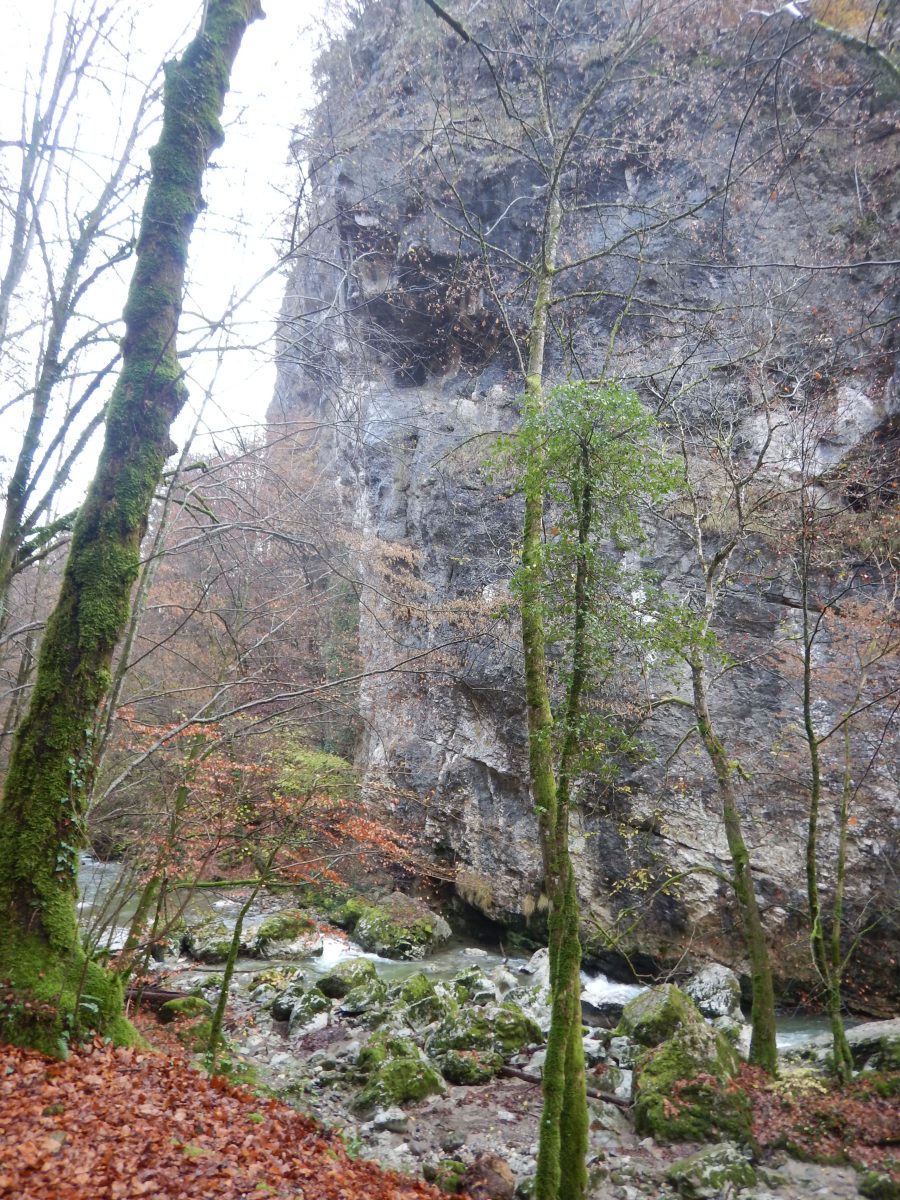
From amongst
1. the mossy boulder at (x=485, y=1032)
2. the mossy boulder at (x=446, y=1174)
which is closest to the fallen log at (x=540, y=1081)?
the mossy boulder at (x=485, y=1032)

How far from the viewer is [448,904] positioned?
15516 mm

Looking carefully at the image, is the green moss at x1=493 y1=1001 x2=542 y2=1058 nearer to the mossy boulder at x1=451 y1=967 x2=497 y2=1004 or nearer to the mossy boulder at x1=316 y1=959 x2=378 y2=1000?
the mossy boulder at x1=451 y1=967 x2=497 y2=1004

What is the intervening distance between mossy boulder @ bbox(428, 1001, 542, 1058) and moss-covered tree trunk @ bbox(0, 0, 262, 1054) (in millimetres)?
5010

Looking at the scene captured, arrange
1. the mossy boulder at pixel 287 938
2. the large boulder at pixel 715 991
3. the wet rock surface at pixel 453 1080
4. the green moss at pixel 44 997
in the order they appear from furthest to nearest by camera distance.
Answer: the mossy boulder at pixel 287 938, the large boulder at pixel 715 991, the wet rock surface at pixel 453 1080, the green moss at pixel 44 997

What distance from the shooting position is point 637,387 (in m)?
14.3

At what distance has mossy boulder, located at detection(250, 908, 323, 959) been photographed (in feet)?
39.7

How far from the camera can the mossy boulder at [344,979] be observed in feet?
33.8

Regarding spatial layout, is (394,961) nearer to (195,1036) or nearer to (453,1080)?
(453,1080)

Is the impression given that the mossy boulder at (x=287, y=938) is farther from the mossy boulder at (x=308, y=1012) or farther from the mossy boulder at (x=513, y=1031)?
the mossy boulder at (x=513, y=1031)

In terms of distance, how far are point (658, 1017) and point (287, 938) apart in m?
6.89

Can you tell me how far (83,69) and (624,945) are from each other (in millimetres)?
13865

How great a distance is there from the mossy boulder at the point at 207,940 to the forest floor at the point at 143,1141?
264 inches

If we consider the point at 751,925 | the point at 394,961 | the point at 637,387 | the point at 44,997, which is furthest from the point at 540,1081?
the point at 637,387

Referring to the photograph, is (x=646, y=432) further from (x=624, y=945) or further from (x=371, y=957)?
(x=371, y=957)
